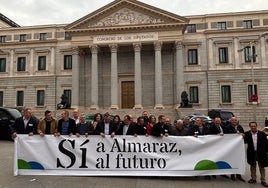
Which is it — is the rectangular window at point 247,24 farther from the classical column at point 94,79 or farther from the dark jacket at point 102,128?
the dark jacket at point 102,128

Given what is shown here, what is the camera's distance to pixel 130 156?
8969mm

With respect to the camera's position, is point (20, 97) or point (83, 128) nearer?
point (83, 128)

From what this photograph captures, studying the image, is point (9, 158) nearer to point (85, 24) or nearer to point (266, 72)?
point (85, 24)

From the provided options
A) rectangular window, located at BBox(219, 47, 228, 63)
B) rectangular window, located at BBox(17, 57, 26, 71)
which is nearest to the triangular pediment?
rectangular window, located at BBox(219, 47, 228, 63)

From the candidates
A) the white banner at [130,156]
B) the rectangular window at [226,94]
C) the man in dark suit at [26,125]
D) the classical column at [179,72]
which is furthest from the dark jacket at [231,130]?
the rectangular window at [226,94]

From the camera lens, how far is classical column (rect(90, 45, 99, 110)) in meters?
40.0

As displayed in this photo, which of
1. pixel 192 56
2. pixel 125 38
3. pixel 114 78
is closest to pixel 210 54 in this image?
pixel 192 56

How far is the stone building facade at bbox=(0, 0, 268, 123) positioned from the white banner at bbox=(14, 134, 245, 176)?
2942 cm

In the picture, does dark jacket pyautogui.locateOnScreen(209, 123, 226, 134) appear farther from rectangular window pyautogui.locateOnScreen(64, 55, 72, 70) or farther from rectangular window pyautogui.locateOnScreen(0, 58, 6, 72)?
rectangular window pyautogui.locateOnScreen(0, 58, 6, 72)

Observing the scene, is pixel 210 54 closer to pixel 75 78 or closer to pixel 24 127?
pixel 75 78

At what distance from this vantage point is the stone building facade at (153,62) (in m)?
40.2

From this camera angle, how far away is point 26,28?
48062mm

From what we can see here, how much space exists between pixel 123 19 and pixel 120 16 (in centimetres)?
69

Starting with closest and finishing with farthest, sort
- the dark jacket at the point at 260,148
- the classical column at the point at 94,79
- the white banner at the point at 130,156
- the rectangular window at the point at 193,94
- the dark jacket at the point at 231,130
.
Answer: the dark jacket at the point at 260,148, the white banner at the point at 130,156, the dark jacket at the point at 231,130, the classical column at the point at 94,79, the rectangular window at the point at 193,94
